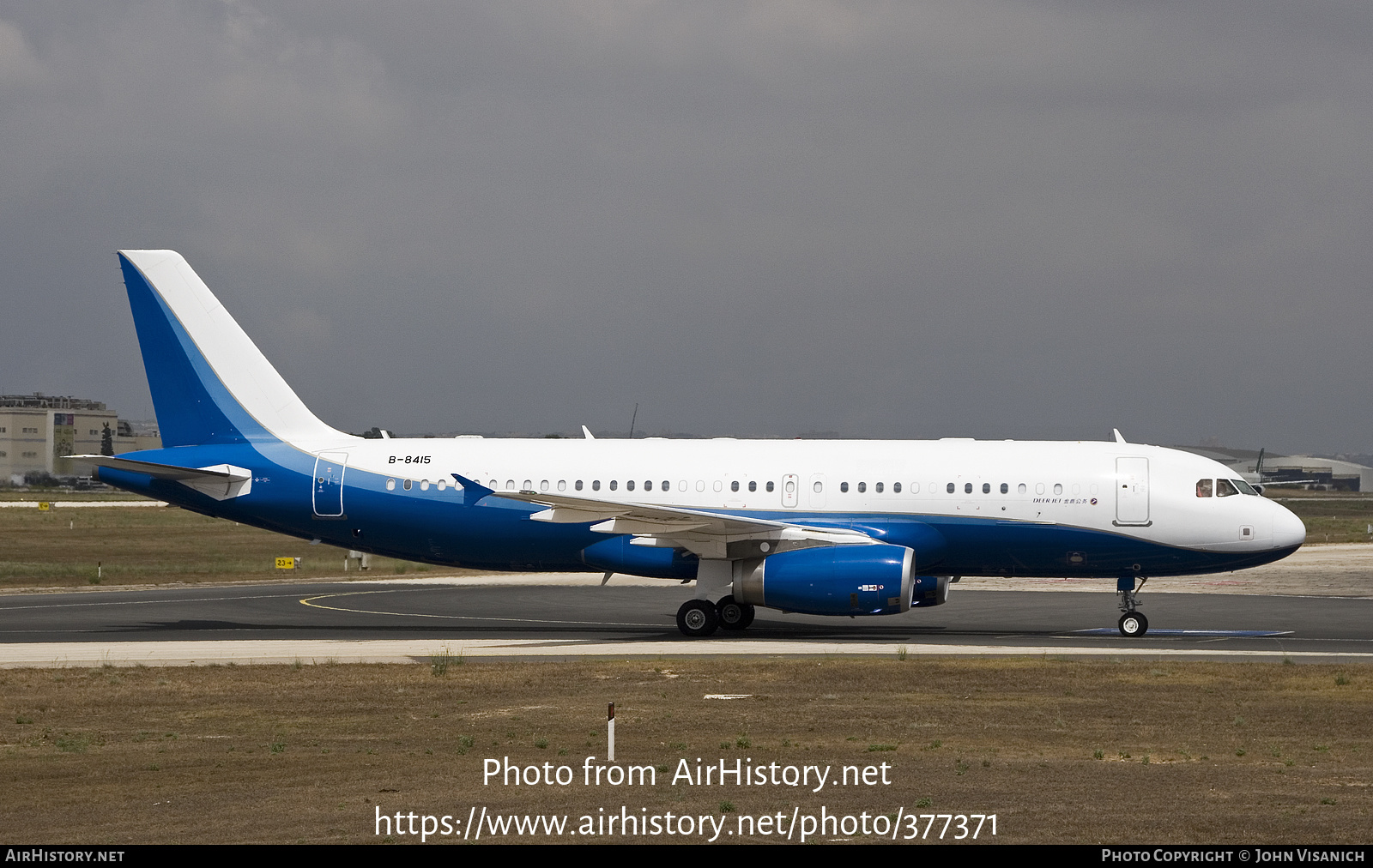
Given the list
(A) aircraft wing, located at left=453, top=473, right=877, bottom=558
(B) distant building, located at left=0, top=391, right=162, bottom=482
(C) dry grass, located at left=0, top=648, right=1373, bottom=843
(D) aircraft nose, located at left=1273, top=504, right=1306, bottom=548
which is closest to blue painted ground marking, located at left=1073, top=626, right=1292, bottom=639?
(D) aircraft nose, located at left=1273, top=504, right=1306, bottom=548

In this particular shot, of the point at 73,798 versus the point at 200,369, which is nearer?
the point at 73,798

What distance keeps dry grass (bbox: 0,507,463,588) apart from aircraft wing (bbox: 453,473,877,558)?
23678 millimetres

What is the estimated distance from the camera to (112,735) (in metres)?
19.1

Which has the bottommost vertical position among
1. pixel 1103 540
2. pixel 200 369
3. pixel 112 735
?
pixel 112 735

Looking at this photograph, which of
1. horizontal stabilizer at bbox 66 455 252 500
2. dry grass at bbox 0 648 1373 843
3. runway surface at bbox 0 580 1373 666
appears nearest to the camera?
dry grass at bbox 0 648 1373 843

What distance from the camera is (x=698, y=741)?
717 inches

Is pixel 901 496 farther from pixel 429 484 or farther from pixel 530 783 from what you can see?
pixel 530 783

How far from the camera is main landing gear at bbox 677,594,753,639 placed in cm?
3275

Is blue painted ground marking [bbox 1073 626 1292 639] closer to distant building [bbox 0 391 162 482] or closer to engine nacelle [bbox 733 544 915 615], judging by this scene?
engine nacelle [bbox 733 544 915 615]

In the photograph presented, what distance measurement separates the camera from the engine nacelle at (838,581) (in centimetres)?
3048

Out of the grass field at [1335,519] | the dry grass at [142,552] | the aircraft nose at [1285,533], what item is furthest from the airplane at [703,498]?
the grass field at [1335,519]

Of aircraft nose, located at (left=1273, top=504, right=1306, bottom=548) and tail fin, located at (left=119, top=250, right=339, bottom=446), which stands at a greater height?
tail fin, located at (left=119, top=250, right=339, bottom=446)

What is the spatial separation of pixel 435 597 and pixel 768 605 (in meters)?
15.2

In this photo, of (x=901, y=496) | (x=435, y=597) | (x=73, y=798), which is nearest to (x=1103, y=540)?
(x=901, y=496)
